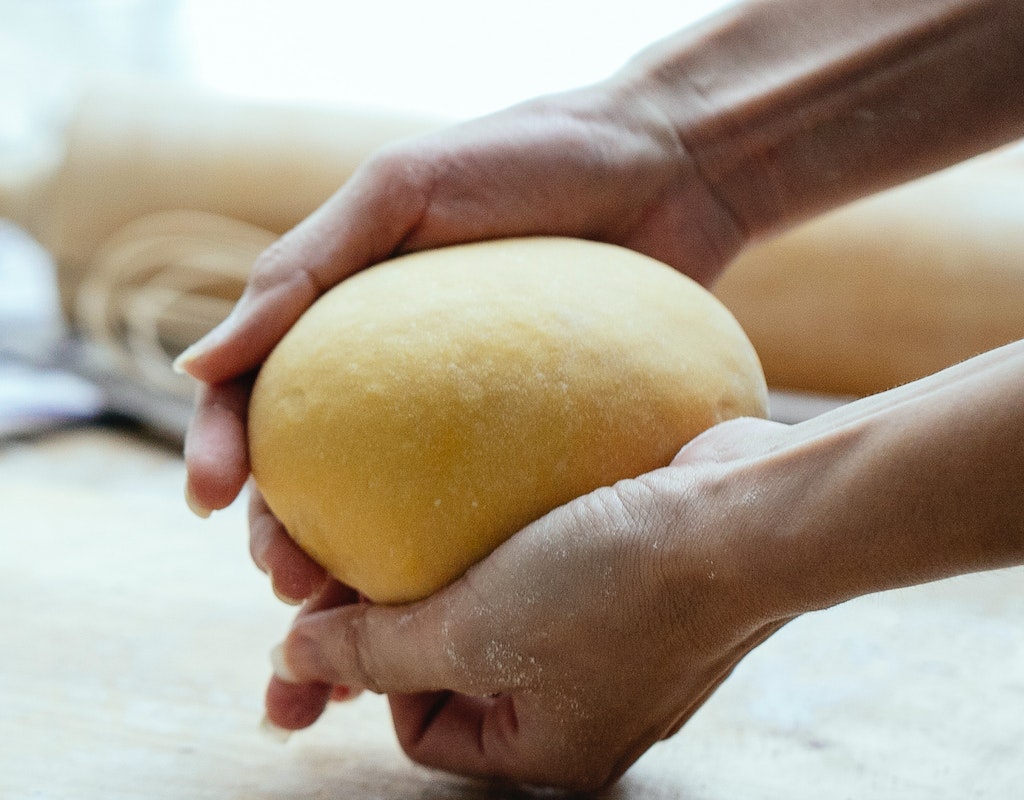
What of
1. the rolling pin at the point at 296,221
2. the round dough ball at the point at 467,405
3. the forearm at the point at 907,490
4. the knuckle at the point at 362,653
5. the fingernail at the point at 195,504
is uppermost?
the forearm at the point at 907,490

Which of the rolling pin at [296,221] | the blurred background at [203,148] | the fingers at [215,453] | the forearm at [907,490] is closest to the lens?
the forearm at [907,490]

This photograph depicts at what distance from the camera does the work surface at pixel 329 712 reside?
1010mm

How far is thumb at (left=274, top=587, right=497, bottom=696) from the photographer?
87 cm

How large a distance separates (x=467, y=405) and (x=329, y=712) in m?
0.49

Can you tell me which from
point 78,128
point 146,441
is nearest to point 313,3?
point 78,128

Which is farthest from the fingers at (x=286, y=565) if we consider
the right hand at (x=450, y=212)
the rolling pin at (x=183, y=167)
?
the rolling pin at (x=183, y=167)

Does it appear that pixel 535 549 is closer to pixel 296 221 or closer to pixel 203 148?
pixel 296 221

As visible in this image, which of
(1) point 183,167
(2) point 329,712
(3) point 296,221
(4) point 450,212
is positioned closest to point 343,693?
(2) point 329,712

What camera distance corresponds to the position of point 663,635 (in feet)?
2.64

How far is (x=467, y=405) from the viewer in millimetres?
891

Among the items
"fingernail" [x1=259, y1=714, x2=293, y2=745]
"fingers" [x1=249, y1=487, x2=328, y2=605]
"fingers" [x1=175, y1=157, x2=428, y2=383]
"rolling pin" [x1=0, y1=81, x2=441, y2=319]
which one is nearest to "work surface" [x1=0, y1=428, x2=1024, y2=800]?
"fingernail" [x1=259, y1=714, x2=293, y2=745]

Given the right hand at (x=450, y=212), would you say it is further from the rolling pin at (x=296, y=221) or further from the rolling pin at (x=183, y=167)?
the rolling pin at (x=183, y=167)

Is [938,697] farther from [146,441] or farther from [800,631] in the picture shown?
[146,441]

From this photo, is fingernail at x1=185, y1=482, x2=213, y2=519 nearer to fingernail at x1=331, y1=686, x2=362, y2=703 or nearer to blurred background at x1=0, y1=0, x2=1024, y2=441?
fingernail at x1=331, y1=686, x2=362, y2=703
